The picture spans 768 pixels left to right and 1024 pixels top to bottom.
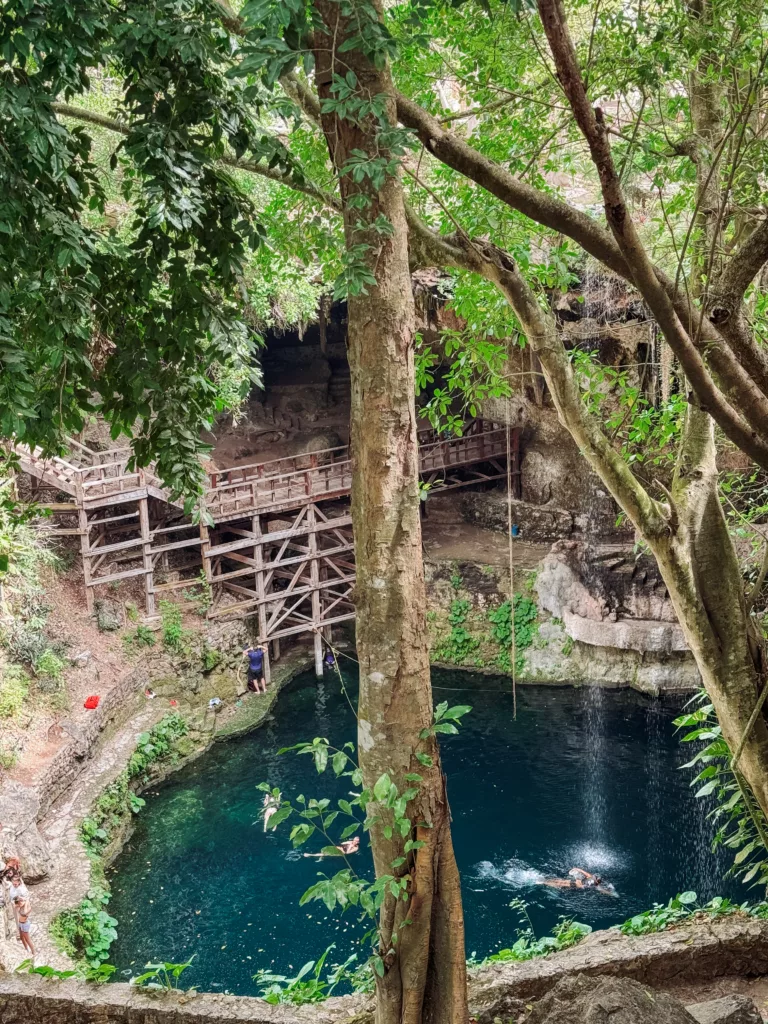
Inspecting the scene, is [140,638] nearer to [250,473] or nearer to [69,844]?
[69,844]

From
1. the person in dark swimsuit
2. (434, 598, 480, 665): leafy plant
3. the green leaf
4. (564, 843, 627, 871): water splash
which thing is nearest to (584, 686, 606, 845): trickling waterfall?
(564, 843, 627, 871): water splash

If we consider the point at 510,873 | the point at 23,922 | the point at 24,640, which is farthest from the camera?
the point at 24,640

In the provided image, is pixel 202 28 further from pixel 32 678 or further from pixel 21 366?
pixel 32 678

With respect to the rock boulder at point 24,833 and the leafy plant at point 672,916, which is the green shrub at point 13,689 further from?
the leafy plant at point 672,916

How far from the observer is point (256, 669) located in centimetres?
1439

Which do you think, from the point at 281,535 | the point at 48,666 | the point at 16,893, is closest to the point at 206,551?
the point at 281,535

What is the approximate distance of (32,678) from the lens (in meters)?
11.9

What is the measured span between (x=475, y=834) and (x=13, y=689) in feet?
21.2

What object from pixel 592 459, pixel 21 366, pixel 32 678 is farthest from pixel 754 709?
pixel 32 678

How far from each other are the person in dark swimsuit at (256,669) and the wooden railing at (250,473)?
2.35 m

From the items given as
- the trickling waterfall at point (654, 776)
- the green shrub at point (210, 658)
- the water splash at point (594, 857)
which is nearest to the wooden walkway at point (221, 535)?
the green shrub at point (210, 658)

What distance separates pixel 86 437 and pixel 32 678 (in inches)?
221

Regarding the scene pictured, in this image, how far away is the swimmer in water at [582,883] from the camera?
32.6ft

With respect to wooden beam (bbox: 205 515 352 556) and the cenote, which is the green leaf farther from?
wooden beam (bbox: 205 515 352 556)
